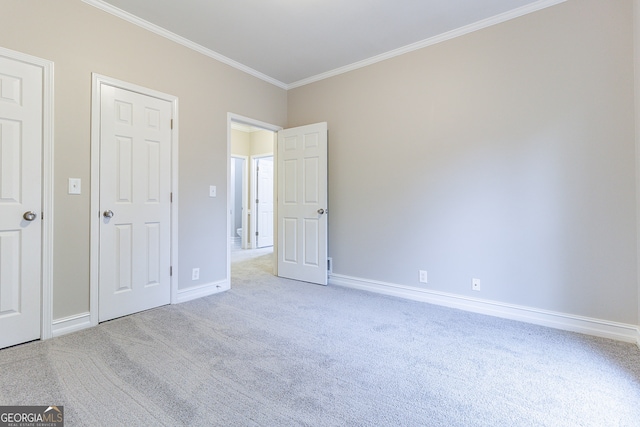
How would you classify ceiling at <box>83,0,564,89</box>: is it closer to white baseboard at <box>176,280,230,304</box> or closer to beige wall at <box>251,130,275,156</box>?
white baseboard at <box>176,280,230,304</box>

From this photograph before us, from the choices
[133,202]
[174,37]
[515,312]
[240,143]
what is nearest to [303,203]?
[133,202]

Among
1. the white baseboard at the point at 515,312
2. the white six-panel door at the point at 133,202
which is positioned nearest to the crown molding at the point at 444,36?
the white six-panel door at the point at 133,202

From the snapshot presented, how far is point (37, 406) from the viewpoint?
1.46 meters

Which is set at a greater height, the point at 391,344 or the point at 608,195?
the point at 608,195

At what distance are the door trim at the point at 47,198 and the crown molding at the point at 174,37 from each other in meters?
0.71

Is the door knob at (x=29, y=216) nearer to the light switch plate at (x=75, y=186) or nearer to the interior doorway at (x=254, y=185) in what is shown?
the light switch plate at (x=75, y=186)

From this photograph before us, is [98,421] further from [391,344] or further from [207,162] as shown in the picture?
[207,162]

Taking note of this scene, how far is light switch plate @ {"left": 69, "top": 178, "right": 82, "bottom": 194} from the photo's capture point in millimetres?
2348

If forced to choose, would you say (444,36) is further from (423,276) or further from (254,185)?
(254,185)

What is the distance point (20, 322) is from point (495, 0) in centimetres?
445

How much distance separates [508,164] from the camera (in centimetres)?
266

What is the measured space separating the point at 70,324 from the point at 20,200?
1010 mm

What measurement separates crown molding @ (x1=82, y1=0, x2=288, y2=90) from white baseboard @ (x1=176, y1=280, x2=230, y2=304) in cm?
259

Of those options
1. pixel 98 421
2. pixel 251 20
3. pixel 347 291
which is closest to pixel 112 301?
pixel 98 421
